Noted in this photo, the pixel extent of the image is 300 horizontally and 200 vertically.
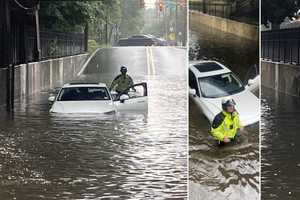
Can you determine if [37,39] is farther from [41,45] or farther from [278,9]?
[278,9]

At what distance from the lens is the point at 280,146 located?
7305 millimetres

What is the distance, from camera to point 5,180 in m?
7.04

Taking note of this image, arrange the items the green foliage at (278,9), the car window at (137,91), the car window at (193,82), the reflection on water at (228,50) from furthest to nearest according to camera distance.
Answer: the car window at (137,91), the green foliage at (278,9), the car window at (193,82), the reflection on water at (228,50)

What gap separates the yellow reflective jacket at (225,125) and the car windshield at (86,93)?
1.72 metres

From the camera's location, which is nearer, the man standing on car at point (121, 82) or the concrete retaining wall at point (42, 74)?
the man standing on car at point (121, 82)

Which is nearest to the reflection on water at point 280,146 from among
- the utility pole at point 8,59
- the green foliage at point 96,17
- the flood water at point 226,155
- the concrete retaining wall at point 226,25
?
the flood water at point 226,155

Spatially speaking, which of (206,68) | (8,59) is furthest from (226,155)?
(8,59)

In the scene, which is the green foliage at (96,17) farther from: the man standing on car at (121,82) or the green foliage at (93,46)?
the man standing on car at (121,82)

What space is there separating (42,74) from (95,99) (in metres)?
0.71

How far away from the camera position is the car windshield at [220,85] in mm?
6133

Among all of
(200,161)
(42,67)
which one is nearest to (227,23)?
(200,161)

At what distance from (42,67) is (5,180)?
56.3 inches

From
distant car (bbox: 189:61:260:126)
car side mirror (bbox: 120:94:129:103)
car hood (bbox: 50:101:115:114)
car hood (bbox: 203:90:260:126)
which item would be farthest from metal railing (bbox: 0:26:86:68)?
car hood (bbox: 203:90:260:126)

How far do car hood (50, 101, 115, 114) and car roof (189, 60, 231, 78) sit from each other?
5.34 feet
